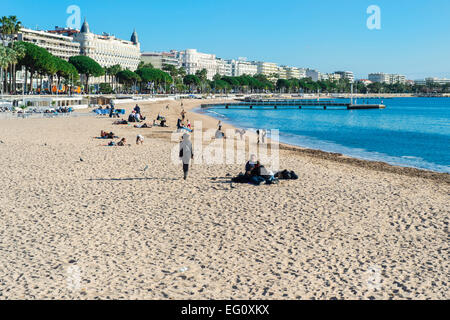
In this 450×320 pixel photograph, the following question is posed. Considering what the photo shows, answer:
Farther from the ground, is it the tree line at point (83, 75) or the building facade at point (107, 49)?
the building facade at point (107, 49)

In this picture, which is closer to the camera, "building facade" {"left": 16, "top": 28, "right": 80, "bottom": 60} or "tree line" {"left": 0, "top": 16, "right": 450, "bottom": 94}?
"tree line" {"left": 0, "top": 16, "right": 450, "bottom": 94}

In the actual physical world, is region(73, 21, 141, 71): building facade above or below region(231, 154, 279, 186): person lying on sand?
above

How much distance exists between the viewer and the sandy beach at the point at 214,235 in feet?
21.6

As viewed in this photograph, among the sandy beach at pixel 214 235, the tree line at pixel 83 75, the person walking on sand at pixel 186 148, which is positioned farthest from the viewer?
the tree line at pixel 83 75

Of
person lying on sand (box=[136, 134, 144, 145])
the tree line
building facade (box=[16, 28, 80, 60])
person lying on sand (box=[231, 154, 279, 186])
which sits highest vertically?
building facade (box=[16, 28, 80, 60])

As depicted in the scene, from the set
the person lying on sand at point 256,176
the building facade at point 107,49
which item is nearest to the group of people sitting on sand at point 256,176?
the person lying on sand at point 256,176

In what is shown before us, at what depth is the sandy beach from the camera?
6570mm

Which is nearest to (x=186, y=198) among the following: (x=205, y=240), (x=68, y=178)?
(x=205, y=240)

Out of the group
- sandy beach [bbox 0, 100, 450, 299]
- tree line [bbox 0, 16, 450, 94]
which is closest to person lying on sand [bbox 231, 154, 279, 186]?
sandy beach [bbox 0, 100, 450, 299]

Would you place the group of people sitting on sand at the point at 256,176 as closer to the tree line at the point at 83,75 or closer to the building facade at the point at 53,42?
the tree line at the point at 83,75

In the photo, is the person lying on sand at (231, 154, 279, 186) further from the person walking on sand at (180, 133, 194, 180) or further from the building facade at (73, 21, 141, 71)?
the building facade at (73, 21, 141, 71)

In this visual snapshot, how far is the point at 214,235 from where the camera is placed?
28.9 feet

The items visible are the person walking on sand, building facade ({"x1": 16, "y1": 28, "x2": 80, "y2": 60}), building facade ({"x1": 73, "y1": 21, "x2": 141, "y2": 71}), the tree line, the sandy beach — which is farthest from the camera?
building facade ({"x1": 73, "y1": 21, "x2": 141, "y2": 71})
